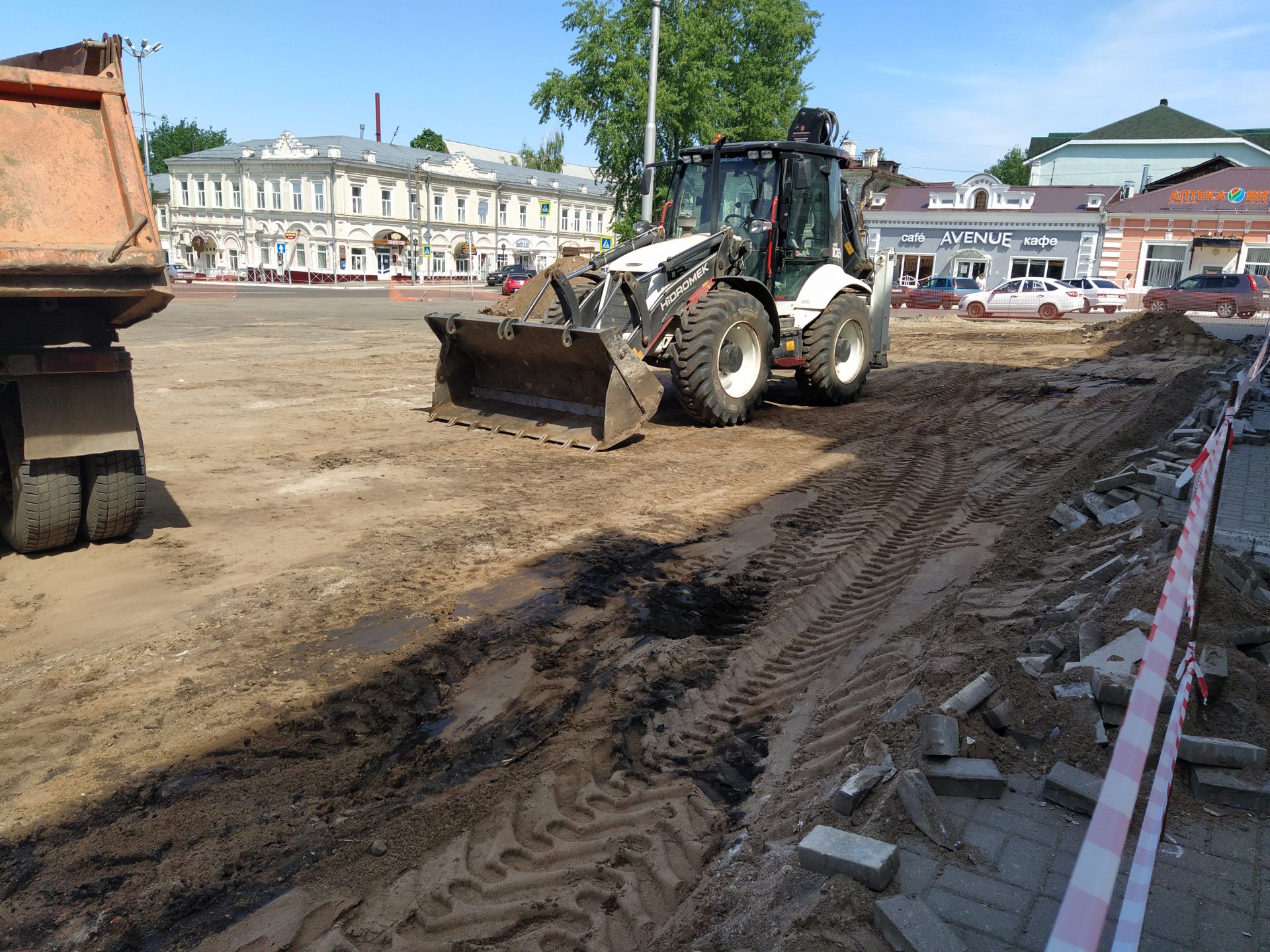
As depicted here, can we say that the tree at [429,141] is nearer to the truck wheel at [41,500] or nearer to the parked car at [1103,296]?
the parked car at [1103,296]

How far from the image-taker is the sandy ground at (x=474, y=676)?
9.57ft

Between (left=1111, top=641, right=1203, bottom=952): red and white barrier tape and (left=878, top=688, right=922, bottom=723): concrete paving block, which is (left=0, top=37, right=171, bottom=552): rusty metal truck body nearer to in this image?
(left=878, top=688, right=922, bottom=723): concrete paving block

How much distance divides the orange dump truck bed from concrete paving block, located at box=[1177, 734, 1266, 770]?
520 cm

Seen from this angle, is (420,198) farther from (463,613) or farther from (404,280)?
(463,613)

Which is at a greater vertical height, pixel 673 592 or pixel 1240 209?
pixel 1240 209

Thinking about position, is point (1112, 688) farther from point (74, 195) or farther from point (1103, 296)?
point (1103, 296)

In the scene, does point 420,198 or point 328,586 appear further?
point 420,198

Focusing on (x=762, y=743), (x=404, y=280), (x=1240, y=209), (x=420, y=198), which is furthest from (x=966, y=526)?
(x=420, y=198)

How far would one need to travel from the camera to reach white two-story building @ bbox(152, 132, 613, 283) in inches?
2301

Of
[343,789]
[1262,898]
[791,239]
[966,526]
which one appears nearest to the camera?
[1262,898]

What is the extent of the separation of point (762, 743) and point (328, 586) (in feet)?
9.52

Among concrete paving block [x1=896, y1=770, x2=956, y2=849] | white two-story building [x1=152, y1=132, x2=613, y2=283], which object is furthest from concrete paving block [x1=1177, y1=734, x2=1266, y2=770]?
white two-story building [x1=152, y1=132, x2=613, y2=283]

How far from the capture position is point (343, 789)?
11.5 ft

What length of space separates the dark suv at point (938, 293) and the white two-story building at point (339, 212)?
29.9 metres
